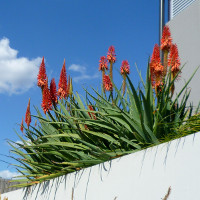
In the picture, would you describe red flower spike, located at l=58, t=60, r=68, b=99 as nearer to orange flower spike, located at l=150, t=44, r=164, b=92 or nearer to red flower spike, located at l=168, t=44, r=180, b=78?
orange flower spike, located at l=150, t=44, r=164, b=92

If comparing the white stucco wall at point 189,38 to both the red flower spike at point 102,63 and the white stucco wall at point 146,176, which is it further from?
the white stucco wall at point 146,176

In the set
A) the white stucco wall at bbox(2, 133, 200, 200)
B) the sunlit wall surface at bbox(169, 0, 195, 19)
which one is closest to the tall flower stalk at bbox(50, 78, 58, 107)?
the white stucco wall at bbox(2, 133, 200, 200)

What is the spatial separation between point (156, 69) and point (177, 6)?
6.82m

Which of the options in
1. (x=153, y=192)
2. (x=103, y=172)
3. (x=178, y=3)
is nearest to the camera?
(x=153, y=192)

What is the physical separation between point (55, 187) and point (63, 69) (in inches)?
44.5

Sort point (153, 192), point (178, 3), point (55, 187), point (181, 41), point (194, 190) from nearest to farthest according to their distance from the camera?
point (194, 190) → point (153, 192) → point (55, 187) → point (181, 41) → point (178, 3)

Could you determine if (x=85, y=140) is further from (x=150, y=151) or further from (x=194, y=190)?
(x=194, y=190)

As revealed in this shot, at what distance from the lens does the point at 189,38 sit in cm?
843

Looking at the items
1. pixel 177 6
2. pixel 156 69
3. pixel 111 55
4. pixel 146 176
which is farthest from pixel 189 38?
pixel 146 176

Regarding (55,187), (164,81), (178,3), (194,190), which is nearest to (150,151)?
(194,190)

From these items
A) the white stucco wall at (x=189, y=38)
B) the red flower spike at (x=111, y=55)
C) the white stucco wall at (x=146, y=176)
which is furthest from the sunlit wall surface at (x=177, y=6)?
the white stucco wall at (x=146, y=176)

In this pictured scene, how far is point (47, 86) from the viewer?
12.8 ft

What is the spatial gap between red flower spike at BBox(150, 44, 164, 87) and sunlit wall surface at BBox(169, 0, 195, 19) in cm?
627

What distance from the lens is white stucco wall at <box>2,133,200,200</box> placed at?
226cm
